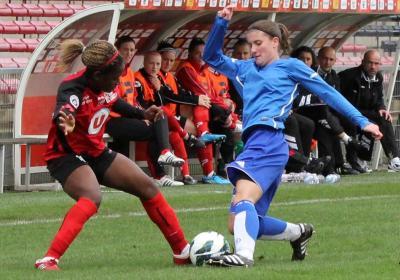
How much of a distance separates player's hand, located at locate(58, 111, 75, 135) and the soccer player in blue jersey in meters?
1.12

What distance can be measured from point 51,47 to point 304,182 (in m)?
3.77

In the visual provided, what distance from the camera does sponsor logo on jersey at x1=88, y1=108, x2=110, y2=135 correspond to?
29.9ft

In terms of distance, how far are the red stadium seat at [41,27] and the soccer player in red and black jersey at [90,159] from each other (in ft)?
46.5

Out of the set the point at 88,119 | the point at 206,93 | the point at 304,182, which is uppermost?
the point at 88,119

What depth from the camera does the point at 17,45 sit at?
74.7 feet

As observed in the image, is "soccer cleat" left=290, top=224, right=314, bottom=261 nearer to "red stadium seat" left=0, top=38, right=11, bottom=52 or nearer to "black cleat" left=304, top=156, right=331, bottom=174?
"black cleat" left=304, top=156, right=331, bottom=174

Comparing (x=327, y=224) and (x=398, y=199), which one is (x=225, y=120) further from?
(x=327, y=224)

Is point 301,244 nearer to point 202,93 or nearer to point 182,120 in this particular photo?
point 182,120

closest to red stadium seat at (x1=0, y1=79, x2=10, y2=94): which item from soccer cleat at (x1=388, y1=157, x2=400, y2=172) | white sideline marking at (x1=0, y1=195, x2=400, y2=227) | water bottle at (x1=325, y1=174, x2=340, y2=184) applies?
white sideline marking at (x1=0, y1=195, x2=400, y2=227)

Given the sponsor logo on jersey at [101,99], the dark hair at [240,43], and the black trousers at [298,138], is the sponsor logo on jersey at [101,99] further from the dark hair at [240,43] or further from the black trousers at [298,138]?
the dark hair at [240,43]

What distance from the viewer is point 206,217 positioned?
40.5ft

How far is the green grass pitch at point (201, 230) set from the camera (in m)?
8.47

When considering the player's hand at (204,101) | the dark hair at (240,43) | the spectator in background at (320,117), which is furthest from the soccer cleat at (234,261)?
the dark hair at (240,43)

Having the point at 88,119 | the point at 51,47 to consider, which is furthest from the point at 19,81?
the point at 88,119
